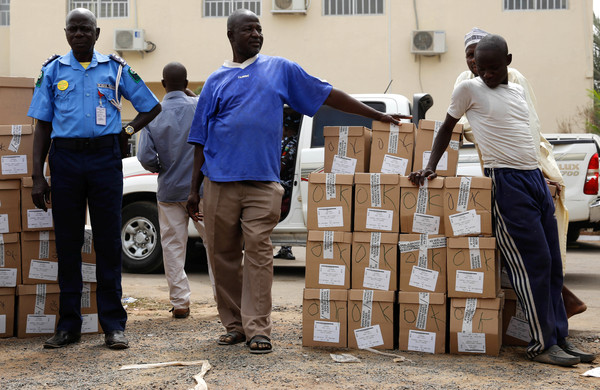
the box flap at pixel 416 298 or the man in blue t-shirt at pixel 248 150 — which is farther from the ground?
the man in blue t-shirt at pixel 248 150

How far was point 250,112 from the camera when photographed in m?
4.73

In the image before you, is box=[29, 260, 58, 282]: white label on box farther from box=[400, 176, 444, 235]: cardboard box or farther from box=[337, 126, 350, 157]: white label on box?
box=[400, 176, 444, 235]: cardboard box

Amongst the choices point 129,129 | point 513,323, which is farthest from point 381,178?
point 129,129

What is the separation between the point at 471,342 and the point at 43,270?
2.81 meters

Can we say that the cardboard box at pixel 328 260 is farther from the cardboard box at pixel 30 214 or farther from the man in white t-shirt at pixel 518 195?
the cardboard box at pixel 30 214

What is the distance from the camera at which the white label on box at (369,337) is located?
4.88 meters

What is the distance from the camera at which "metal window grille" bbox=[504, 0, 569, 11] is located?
711 inches

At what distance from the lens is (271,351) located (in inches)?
185

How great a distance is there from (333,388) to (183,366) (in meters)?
0.92

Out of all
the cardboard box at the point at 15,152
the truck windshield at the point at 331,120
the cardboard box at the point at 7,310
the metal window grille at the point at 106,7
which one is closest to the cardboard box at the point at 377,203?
the cardboard box at the point at 15,152

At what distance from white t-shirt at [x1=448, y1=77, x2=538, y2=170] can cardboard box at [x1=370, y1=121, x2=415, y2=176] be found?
416mm

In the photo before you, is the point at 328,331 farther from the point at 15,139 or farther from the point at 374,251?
the point at 15,139

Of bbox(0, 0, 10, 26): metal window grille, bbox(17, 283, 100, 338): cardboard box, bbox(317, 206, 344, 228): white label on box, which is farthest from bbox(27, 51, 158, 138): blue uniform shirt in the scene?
bbox(0, 0, 10, 26): metal window grille

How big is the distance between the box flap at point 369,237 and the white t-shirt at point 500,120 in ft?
2.36
